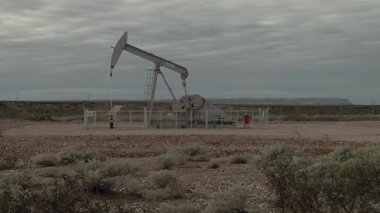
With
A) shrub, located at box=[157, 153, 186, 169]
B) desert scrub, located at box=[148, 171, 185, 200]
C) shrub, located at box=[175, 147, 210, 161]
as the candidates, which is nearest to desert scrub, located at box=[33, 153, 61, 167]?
shrub, located at box=[157, 153, 186, 169]

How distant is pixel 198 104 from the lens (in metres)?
50.8

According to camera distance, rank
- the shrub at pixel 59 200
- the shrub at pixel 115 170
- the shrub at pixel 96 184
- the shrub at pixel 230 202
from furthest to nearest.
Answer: the shrub at pixel 115 170
the shrub at pixel 96 184
the shrub at pixel 230 202
the shrub at pixel 59 200

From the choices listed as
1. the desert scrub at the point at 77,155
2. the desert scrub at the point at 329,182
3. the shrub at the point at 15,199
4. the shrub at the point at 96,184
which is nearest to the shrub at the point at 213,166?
the desert scrub at the point at 77,155

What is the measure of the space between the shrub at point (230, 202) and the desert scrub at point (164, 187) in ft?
6.21

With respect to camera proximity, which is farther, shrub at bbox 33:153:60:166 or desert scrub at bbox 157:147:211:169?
shrub at bbox 33:153:60:166

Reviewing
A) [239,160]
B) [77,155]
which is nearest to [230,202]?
[77,155]

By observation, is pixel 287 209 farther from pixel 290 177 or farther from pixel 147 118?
pixel 147 118

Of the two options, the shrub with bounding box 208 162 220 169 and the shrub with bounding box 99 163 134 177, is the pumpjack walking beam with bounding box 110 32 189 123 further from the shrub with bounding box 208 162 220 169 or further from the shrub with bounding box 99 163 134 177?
the shrub with bounding box 99 163 134 177

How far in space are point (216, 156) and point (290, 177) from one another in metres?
14.1

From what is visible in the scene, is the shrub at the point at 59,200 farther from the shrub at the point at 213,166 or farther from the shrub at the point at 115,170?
the shrub at the point at 213,166

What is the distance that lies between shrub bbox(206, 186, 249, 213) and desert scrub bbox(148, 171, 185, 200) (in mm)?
1892

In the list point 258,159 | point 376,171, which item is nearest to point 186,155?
point 258,159

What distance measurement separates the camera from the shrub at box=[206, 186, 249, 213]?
34.1 ft

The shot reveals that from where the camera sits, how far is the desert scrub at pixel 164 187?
12.6 meters
